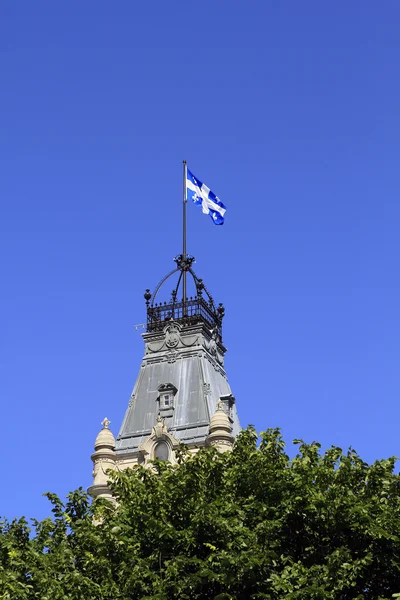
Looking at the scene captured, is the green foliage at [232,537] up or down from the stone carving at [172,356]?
down

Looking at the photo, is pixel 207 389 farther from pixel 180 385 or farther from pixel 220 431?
pixel 220 431

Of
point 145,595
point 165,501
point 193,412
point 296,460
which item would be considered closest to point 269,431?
point 296,460

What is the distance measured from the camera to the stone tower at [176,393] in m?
68.8

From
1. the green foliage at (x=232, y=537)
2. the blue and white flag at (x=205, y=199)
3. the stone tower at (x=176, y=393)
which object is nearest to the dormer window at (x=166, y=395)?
the stone tower at (x=176, y=393)

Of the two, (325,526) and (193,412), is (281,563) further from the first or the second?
(193,412)

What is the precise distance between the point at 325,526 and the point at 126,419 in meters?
34.9

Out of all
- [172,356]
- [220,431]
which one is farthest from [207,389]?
[220,431]

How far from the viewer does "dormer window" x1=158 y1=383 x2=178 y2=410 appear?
7317 cm

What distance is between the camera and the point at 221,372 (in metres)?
78.8

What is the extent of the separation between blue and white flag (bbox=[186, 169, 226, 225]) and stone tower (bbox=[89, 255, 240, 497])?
145 inches

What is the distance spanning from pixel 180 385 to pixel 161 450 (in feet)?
22.0

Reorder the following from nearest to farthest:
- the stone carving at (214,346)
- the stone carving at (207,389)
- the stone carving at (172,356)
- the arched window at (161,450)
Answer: the arched window at (161,450)
the stone carving at (207,389)
the stone carving at (172,356)
the stone carving at (214,346)

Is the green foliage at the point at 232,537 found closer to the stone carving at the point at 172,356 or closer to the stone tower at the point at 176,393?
the stone tower at the point at 176,393

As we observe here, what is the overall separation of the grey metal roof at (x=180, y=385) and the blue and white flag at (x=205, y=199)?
28.5 ft
